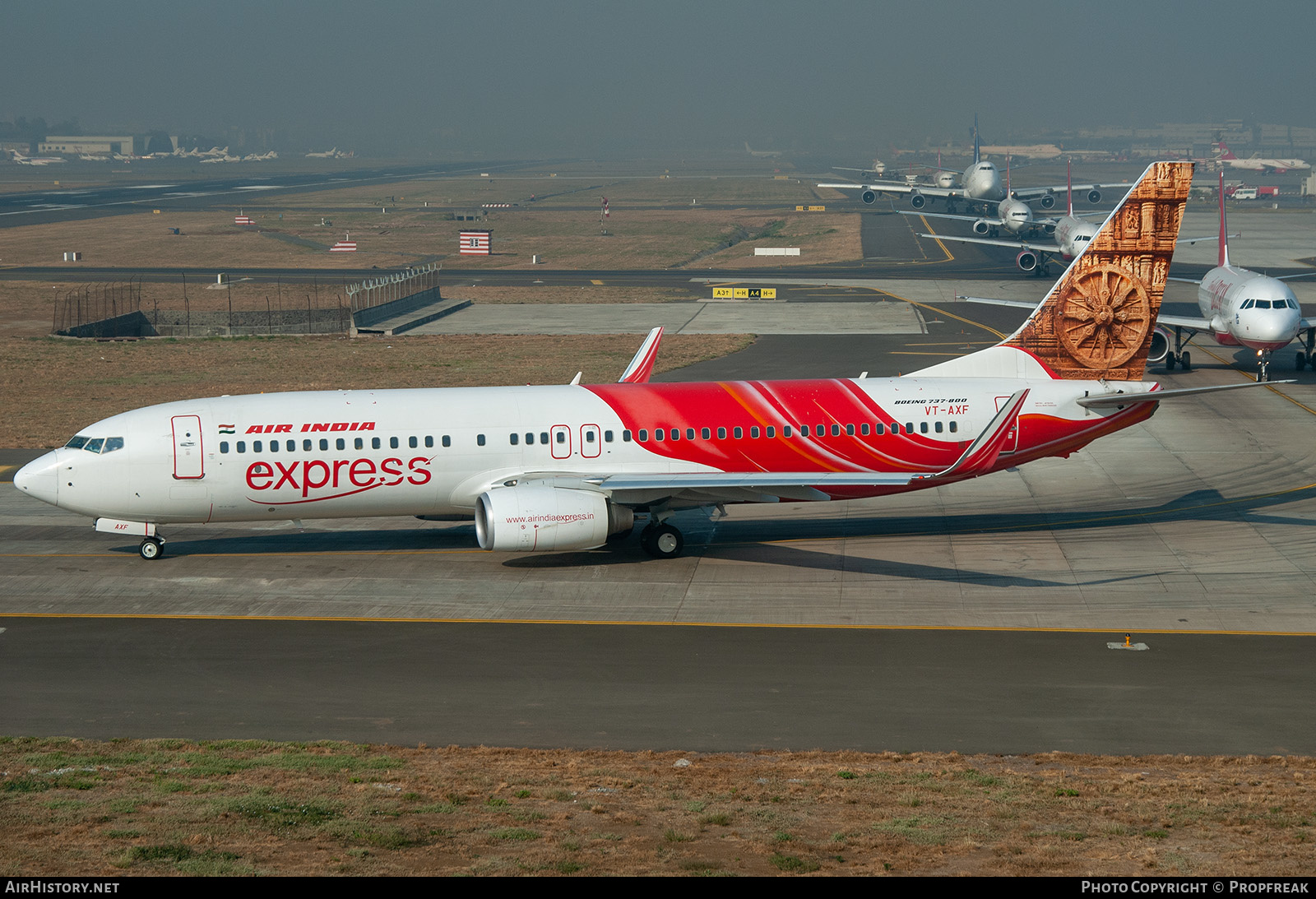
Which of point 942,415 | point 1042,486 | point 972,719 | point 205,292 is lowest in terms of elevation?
point 972,719

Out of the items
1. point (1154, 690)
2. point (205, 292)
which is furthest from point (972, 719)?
point (205, 292)

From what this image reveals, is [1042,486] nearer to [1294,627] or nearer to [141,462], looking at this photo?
[1294,627]

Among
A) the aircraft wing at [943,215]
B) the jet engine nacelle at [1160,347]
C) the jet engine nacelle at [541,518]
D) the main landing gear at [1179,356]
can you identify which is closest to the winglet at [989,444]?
the jet engine nacelle at [541,518]

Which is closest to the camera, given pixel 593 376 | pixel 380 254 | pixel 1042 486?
pixel 1042 486

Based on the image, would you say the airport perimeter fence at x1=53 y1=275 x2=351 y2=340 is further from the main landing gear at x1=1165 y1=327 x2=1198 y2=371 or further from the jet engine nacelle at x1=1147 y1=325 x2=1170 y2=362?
the main landing gear at x1=1165 y1=327 x2=1198 y2=371

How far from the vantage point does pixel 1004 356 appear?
34625 mm

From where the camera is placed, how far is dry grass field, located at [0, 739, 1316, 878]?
1407 cm

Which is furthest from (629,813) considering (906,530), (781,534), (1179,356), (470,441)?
(1179,356)

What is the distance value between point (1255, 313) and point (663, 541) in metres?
35.5

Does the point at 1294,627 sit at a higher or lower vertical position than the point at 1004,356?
lower

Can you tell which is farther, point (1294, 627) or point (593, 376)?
point (593, 376)

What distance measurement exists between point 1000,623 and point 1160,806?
397 inches

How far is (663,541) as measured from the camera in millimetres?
32062

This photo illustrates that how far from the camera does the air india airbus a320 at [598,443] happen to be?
99.6 ft
